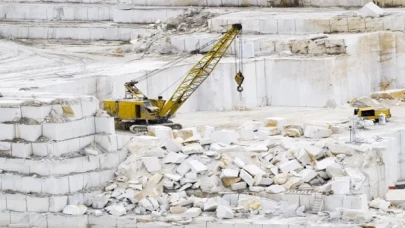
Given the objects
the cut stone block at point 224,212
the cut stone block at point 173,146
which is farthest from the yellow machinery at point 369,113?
the cut stone block at point 224,212

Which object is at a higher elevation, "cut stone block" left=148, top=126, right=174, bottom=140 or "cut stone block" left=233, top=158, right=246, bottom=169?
"cut stone block" left=148, top=126, right=174, bottom=140

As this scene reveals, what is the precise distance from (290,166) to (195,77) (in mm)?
7439

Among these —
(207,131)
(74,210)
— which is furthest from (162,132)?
(74,210)

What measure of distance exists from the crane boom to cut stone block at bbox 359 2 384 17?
731 cm

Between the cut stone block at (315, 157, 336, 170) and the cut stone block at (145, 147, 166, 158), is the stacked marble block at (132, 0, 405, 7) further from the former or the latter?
the cut stone block at (145, 147, 166, 158)

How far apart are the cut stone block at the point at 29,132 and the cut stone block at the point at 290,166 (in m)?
6.68

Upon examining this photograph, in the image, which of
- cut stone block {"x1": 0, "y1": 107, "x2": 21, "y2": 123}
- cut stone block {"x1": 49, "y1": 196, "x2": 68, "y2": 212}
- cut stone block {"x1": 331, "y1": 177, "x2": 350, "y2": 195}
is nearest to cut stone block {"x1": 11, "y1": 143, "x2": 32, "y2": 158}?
cut stone block {"x1": 0, "y1": 107, "x2": 21, "y2": 123}

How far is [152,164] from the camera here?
2030 inches

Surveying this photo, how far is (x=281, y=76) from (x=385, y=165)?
9589 mm

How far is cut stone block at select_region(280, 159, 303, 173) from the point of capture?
50.7m

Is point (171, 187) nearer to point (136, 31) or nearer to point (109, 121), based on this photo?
point (109, 121)

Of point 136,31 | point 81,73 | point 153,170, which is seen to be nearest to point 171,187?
point 153,170

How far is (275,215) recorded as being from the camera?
49.5 metres

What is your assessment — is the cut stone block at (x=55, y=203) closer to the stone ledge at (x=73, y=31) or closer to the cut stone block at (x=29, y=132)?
the cut stone block at (x=29, y=132)
